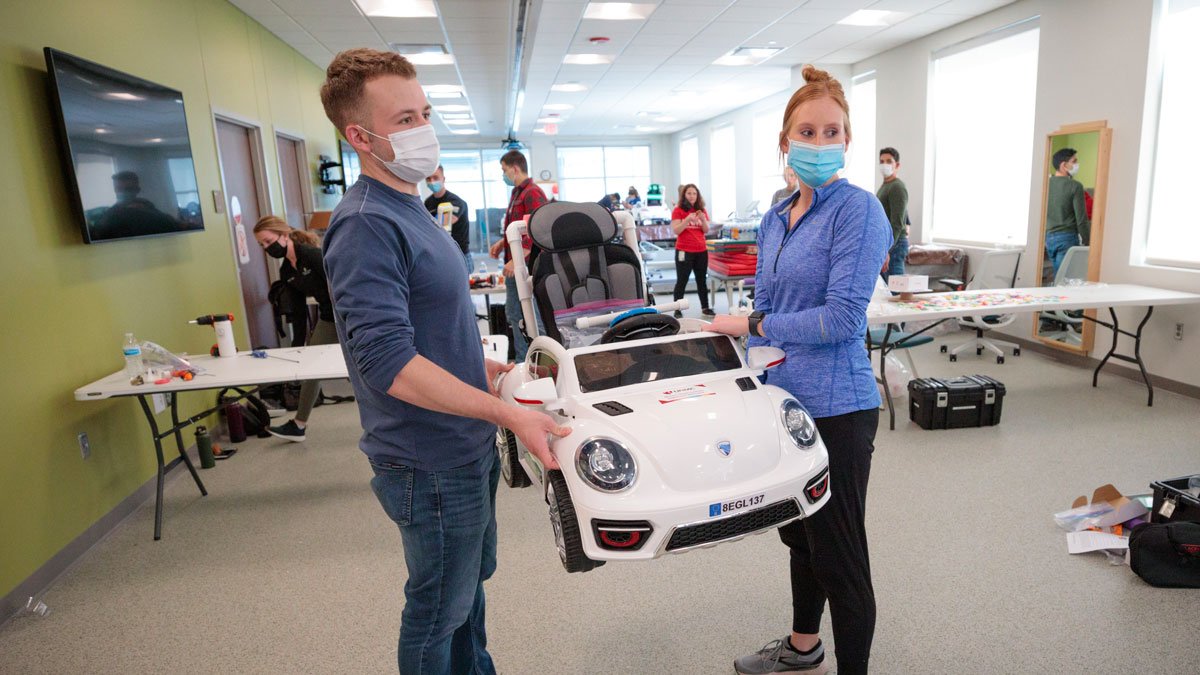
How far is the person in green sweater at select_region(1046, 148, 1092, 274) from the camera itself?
17.9ft

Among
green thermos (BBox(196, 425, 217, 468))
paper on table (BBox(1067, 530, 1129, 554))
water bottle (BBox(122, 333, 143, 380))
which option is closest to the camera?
paper on table (BBox(1067, 530, 1129, 554))

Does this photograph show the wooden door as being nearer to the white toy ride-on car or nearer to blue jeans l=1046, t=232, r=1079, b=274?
the white toy ride-on car

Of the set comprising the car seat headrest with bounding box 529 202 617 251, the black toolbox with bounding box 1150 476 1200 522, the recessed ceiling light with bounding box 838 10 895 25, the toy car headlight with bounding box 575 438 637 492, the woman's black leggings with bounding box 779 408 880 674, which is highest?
the recessed ceiling light with bounding box 838 10 895 25

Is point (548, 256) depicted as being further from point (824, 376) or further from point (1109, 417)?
point (1109, 417)

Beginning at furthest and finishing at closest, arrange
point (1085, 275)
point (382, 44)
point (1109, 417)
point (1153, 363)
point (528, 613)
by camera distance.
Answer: point (382, 44) → point (1085, 275) → point (1153, 363) → point (1109, 417) → point (528, 613)

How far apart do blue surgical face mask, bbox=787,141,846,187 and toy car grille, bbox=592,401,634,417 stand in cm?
69

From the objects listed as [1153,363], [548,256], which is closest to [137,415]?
[548,256]

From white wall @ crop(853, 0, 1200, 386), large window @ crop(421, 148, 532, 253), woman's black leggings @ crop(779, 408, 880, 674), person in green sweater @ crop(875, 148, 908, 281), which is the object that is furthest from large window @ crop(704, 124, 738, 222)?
woman's black leggings @ crop(779, 408, 880, 674)

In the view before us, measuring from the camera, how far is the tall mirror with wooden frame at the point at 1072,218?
5.26 meters

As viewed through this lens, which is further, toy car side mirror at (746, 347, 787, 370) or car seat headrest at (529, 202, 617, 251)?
car seat headrest at (529, 202, 617, 251)

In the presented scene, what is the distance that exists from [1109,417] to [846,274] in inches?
154

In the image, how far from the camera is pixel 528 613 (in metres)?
2.49

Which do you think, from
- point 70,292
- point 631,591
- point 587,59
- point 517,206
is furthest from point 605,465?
point 587,59

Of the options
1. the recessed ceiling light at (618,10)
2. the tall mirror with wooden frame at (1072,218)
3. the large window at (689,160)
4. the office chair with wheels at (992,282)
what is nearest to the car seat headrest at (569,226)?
the recessed ceiling light at (618,10)
